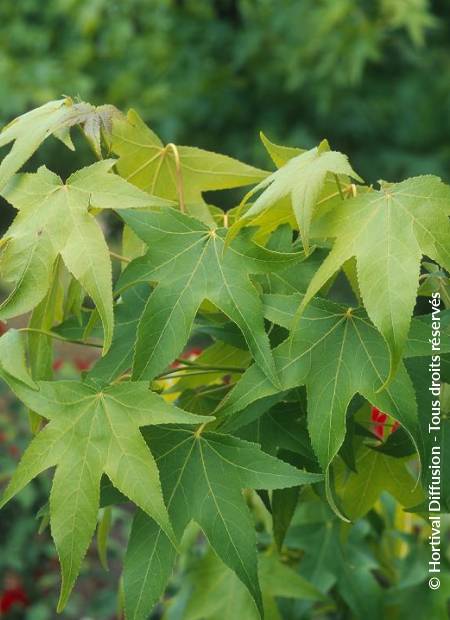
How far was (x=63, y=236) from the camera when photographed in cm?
108

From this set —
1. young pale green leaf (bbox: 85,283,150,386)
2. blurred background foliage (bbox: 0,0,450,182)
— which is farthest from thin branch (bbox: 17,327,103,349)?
blurred background foliage (bbox: 0,0,450,182)

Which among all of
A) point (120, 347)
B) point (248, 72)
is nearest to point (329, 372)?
point (120, 347)

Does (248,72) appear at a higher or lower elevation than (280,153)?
higher

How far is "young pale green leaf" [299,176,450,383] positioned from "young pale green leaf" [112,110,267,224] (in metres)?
0.27

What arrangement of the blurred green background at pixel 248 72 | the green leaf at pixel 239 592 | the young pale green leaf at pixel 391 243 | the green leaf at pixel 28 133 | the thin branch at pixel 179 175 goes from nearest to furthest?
the young pale green leaf at pixel 391 243
the green leaf at pixel 28 133
the thin branch at pixel 179 175
the green leaf at pixel 239 592
the blurred green background at pixel 248 72

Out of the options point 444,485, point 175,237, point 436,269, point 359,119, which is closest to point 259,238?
point 175,237

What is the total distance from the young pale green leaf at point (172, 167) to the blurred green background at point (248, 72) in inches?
157

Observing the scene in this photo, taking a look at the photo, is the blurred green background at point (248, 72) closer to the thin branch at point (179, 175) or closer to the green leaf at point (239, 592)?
the green leaf at point (239, 592)

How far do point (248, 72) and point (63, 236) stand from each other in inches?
189

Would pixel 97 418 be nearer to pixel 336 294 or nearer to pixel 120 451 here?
pixel 120 451

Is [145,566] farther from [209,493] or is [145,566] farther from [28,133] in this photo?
[28,133]

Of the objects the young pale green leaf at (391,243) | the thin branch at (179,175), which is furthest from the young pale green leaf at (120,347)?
the young pale green leaf at (391,243)

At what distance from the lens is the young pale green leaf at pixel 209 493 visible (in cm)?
102

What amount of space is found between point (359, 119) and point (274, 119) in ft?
1.43
